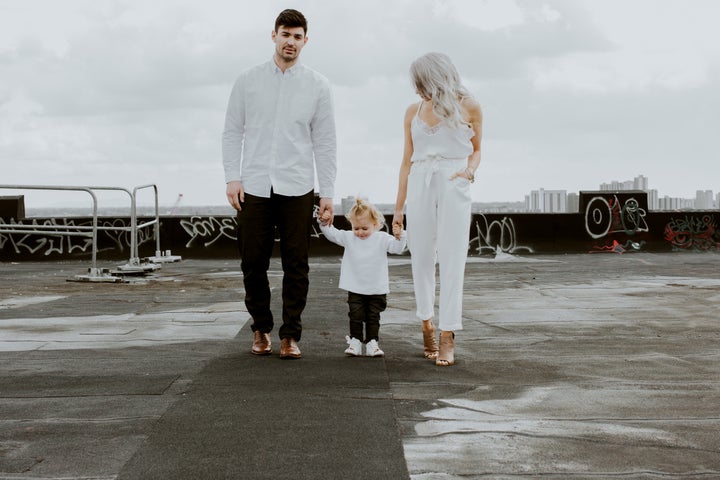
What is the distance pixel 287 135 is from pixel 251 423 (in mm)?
1942

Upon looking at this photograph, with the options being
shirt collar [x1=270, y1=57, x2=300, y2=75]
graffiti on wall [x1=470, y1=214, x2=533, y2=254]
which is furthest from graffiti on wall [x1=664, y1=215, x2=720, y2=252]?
shirt collar [x1=270, y1=57, x2=300, y2=75]

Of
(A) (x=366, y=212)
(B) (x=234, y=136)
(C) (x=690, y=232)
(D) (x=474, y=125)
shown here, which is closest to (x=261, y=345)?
(A) (x=366, y=212)

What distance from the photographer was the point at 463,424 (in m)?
3.11

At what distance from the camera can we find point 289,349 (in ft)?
14.8

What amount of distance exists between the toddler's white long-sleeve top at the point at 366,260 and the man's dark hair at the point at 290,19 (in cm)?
114

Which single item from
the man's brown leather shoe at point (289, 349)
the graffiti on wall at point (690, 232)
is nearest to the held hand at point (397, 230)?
the man's brown leather shoe at point (289, 349)

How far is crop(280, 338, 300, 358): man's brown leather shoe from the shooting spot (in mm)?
4508

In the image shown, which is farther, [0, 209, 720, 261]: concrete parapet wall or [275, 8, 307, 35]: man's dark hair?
[0, 209, 720, 261]: concrete parapet wall

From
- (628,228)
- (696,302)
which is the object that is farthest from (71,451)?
(628,228)

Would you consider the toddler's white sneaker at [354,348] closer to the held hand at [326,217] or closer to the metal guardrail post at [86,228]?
the held hand at [326,217]

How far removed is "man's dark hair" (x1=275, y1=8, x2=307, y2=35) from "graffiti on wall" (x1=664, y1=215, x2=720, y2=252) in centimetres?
1537

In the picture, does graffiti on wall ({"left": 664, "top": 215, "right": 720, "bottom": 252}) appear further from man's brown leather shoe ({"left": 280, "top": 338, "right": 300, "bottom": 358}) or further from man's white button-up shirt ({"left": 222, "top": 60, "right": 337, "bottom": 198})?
A: man's brown leather shoe ({"left": 280, "top": 338, "right": 300, "bottom": 358})

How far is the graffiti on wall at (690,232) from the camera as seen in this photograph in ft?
59.4

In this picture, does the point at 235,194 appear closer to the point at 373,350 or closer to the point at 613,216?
the point at 373,350
